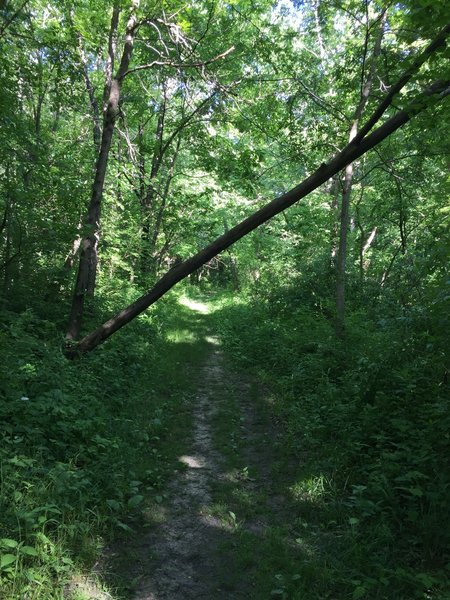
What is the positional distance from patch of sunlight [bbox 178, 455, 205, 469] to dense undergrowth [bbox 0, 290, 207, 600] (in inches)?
6.5

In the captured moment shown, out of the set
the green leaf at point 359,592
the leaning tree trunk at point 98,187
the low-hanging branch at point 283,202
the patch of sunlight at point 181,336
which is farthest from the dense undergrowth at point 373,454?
the leaning tree trunk at point 98,187

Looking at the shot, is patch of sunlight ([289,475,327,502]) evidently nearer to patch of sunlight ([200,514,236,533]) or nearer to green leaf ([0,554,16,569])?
patch of sunlight ([200,514,236,533])

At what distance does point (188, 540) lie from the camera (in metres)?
3.84

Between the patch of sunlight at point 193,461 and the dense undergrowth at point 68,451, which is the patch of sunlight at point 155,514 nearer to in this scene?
the dense undergrowth at point 68,451

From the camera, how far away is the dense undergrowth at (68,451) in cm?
301

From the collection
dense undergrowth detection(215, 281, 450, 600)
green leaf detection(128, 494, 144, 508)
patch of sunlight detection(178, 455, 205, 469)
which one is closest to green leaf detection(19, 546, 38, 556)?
green leaf detection(128, 494, 144, 508)

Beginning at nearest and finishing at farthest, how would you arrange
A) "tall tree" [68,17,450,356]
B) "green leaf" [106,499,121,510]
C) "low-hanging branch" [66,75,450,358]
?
"green leaf" [106,499,121,510] < "tall tree" [68,17,450,356] < "low-hanging branch" [66,75,450,358]

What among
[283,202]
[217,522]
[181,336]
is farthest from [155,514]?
[181,336]

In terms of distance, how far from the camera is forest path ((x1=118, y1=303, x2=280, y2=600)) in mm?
3301

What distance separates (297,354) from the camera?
9.13 m

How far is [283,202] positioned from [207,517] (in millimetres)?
4196

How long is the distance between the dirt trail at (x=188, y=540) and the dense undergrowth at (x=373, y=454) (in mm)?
729

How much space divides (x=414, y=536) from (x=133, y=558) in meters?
2.53

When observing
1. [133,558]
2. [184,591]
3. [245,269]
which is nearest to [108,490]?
[133,558]
